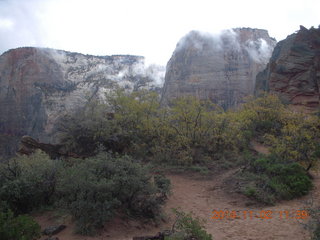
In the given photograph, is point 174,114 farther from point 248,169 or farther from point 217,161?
point 248,169

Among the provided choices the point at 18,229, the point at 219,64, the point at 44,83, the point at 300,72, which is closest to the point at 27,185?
the point at 18,229

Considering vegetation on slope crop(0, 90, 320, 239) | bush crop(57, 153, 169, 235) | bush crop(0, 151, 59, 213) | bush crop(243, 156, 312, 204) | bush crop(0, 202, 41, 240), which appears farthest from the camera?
bush crop(243, 156, 312, 204)

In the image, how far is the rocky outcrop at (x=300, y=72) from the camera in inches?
907

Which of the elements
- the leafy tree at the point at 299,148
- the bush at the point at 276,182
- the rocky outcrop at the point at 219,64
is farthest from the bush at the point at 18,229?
the rocky outcrop at the point at 219,64

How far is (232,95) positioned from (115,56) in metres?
32.4

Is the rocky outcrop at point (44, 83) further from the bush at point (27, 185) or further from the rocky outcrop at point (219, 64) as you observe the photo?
the bush at point (27, 185)

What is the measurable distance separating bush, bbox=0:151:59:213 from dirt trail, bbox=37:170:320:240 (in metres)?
0.77

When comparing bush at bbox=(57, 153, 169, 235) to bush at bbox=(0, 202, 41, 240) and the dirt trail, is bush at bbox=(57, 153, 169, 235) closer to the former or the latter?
the dirt trail

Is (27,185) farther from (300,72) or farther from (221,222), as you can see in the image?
(300,72)

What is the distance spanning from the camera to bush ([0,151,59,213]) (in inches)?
299

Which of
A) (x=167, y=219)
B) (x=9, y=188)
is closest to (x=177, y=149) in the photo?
(x=167, y=219)

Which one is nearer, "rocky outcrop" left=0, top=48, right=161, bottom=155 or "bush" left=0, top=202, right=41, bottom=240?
"bush" left=0, top=202, right=41, bottom=240

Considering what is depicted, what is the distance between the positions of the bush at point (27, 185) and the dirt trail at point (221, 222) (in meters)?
0.77

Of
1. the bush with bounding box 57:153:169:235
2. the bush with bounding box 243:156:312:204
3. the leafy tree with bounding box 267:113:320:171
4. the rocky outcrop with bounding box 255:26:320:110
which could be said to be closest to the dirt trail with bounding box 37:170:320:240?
the bush with bounding box 243:156:312:204
